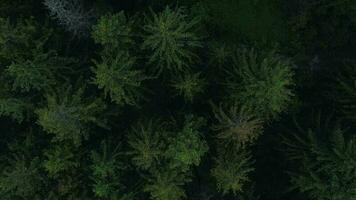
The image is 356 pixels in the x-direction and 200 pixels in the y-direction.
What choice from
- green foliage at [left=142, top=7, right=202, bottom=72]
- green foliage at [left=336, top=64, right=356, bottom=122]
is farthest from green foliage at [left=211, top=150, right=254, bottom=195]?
green foliage at [left=336, top=64, right=356, bottom=122]

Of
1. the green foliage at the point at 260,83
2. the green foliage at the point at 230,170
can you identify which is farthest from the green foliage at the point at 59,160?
the green foliage at the point at 260,83

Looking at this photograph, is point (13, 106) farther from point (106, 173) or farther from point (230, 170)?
point (230, 170)

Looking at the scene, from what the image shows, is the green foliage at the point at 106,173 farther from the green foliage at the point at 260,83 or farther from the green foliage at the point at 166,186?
the green foliage at the point at 260,83

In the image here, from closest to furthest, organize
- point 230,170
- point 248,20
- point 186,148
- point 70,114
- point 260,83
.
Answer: point 260,83, point 186,148, point 70,114, point 230,170, point 248,20

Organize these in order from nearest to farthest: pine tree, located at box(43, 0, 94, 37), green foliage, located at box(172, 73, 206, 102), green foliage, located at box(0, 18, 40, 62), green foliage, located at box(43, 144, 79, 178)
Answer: green foliage, located at box(0, 18, 40, 62)
green foliage, located at box(172, 73, 206, 102)
green foliage, located at box(43, 144, 79, 178)
pine tree, located at box(43, 0, 94, 37)

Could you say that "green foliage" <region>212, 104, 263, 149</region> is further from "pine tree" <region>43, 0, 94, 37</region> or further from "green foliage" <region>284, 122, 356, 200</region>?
"pine tree" <region>43, 0, 94, 37</region>

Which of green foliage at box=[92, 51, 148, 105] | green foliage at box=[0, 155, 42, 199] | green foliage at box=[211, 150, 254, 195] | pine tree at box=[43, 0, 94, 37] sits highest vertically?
pine tree at box=[43, 0, 94, 37]

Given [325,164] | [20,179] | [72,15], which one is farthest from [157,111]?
[325,164]
